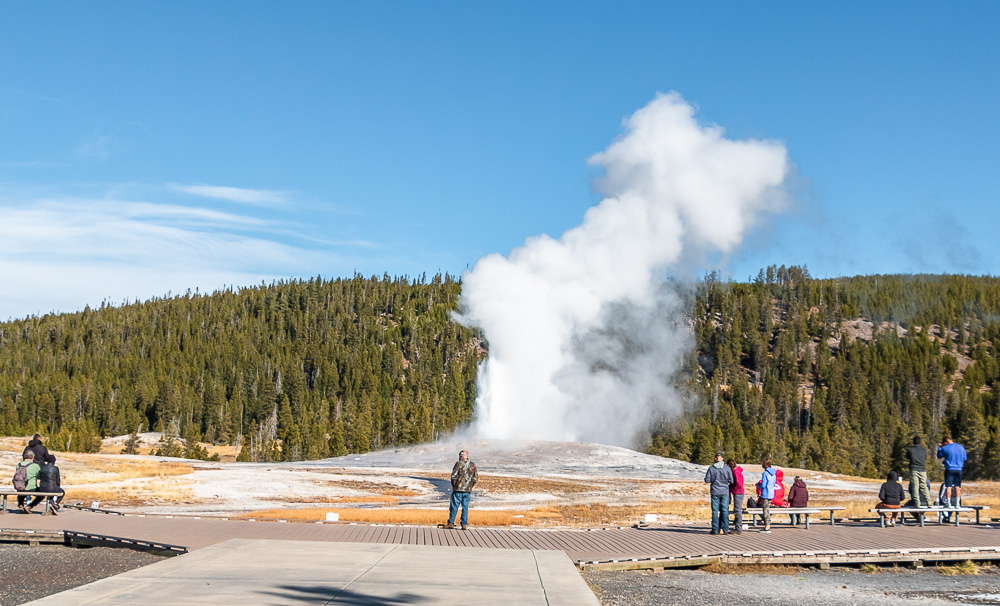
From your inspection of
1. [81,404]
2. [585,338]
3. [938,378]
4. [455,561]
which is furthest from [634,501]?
[938,378]

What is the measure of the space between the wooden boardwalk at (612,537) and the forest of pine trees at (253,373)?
76.1 m

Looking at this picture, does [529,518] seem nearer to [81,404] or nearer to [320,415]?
[320,415]

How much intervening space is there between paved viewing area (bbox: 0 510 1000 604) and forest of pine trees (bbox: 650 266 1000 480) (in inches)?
2870

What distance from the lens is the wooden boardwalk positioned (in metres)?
15.7

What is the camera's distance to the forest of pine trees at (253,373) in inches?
4439

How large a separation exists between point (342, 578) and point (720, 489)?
973 cm

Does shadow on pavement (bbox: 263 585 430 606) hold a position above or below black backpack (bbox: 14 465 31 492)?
below

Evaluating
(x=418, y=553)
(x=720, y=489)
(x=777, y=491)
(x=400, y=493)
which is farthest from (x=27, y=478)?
(x=400, y=493)

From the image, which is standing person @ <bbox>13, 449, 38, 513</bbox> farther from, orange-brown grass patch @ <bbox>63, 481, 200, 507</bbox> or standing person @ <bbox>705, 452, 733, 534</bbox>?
standing person @ <bbox>705, 452, 733, 534</bbox>

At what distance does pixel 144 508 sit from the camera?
28109 mm

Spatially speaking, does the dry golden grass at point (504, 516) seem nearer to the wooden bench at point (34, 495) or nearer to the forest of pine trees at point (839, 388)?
the wooden bench at point (34, 495)

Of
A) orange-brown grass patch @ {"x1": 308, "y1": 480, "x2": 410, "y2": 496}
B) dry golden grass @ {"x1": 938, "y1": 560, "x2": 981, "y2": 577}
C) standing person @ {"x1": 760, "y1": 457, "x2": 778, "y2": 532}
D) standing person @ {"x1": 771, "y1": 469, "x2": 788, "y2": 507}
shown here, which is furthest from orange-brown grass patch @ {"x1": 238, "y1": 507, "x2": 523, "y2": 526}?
orange-brown grass patch @ {"x1": 308, "y1": 480, "x2": 410, "y2": 496}

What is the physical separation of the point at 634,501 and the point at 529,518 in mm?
13329

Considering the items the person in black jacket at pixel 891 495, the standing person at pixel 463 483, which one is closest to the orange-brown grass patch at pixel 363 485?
A: the standing person at pixel 463 483
